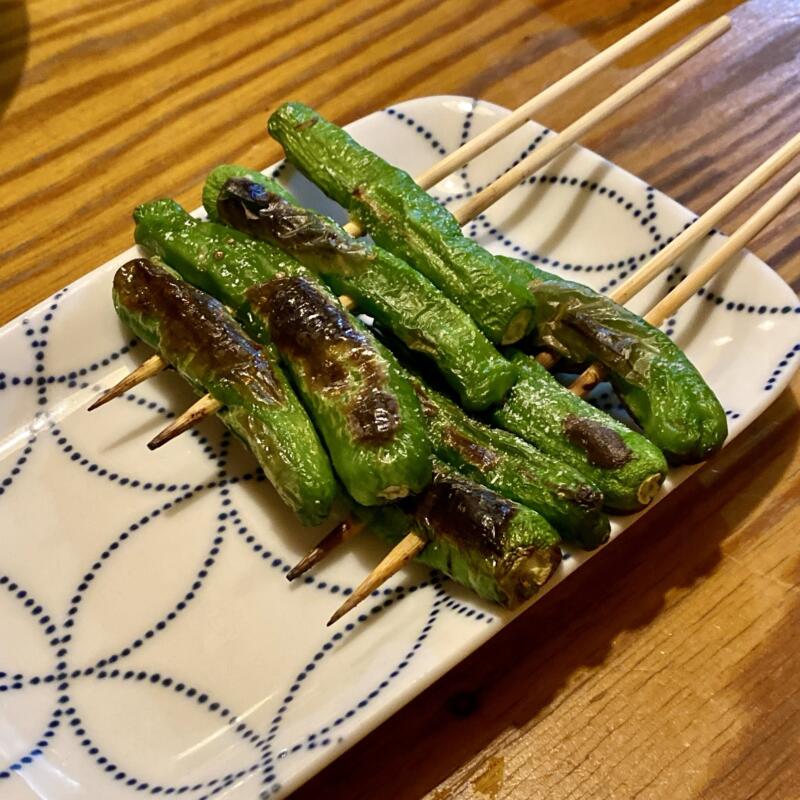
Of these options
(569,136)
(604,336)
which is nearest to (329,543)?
(604,336)

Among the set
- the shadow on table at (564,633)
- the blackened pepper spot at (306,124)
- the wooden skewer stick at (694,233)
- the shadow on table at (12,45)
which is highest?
the shadow on table at (12,45)

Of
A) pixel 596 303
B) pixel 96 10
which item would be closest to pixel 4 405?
pixel 596 303

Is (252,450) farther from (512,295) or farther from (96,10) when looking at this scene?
(96,10)

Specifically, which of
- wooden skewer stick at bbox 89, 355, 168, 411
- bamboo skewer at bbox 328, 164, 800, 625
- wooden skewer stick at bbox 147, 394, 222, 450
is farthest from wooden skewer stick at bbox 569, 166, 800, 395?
wooden skewer stick at bbox 89, 355, 168, 411

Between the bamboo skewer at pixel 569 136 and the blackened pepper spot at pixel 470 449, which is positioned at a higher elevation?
the bamboo skewer at pixel 569 136

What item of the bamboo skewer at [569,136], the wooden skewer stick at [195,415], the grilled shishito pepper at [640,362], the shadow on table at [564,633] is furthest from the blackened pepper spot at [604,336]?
the wooden skewer stick at [195,415]

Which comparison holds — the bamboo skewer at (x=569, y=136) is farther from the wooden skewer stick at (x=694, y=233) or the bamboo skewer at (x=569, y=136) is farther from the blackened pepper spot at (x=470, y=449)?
the blackened pepper spot at (x=470, y=449)

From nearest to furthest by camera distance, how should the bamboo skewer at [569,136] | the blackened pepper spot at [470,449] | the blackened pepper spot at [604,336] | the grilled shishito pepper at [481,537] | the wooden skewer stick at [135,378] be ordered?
the grilled shishito pepper at [481,537]
the blackened pepper spot at [470,449]
the blackened pepper spot at [604,336]
the wooden skewer stick at [135,378]
the bamboo skewer at [569,136]
